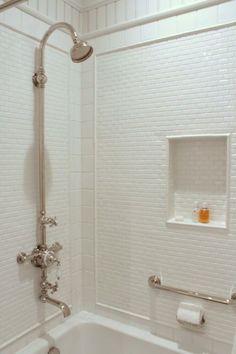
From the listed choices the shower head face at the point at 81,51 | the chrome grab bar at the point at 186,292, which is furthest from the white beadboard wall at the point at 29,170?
the chrome grab bar at the point at 186,292

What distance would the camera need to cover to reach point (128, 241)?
5.46 feet

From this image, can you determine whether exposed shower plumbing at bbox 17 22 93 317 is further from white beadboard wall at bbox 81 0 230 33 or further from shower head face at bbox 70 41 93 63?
white beadboard wall at bbox 81 0 230 33

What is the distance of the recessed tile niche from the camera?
4.70 feet

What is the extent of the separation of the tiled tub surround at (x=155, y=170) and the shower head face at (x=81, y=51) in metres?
0.39

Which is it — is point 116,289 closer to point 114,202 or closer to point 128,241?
point 128,241

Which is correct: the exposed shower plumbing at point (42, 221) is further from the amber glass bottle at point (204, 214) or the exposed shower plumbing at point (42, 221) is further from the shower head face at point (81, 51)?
the amber glass bottle at point (204, 214)

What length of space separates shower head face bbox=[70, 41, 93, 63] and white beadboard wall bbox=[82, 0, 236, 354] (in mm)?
391

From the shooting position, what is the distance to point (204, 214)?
145 cm

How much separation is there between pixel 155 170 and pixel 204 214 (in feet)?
1.05

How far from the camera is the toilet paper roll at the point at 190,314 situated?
4.63ft

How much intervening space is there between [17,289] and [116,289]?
0.54 metres

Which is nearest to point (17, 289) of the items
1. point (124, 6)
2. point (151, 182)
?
point (151, 182)

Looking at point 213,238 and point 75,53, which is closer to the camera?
point 75,53

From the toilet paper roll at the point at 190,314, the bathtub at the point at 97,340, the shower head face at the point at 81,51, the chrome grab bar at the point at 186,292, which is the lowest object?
the bathtub at the point at 97,340
